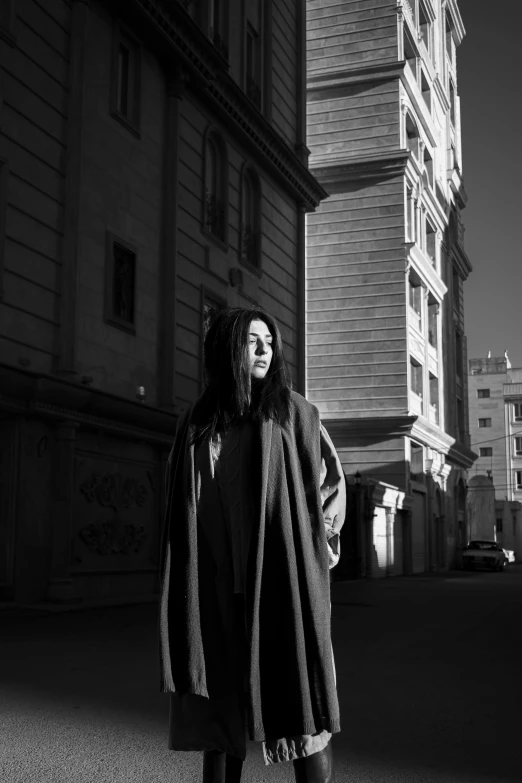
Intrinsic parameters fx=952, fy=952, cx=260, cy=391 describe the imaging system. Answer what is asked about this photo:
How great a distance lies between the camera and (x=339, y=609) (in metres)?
15.0

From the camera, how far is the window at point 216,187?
2053 cm

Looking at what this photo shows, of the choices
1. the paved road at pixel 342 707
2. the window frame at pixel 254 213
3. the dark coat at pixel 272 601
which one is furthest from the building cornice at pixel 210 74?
the dark coat at pixel 272 601

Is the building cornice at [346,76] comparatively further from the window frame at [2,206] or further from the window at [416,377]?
the window frame at [2,206]

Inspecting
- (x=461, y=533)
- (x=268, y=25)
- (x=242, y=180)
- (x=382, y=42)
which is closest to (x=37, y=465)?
(x=242, y=180)

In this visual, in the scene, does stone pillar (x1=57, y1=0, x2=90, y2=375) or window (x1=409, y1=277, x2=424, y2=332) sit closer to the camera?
stone pillar (x1=57, y1=0, x2=90, y2=375)

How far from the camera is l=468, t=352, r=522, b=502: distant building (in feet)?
267

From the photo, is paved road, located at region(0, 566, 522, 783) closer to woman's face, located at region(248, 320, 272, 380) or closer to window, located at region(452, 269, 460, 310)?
woman's face, located at region(248, 320, 272, 380)

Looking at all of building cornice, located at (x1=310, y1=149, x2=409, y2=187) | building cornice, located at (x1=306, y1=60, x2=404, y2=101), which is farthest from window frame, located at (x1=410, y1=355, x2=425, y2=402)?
building cornice, located at (x1=306, y1=60, x2=404, y2=101)

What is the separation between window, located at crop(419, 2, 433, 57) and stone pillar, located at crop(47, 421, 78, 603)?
36317mm

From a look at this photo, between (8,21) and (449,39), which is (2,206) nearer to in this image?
(8,21)

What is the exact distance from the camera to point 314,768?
3.10 metres

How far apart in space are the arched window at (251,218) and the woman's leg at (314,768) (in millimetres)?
19470

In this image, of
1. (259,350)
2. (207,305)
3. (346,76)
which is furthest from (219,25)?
(259,350)

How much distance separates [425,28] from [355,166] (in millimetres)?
12286
